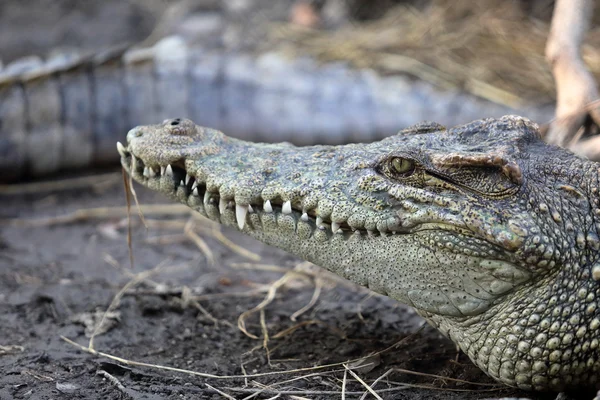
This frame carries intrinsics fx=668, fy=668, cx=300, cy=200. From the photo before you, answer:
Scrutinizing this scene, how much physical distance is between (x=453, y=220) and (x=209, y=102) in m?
3.13

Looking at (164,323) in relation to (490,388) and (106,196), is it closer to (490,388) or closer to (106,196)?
(490,388)

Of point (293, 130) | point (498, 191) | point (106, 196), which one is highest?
point (498, 191)

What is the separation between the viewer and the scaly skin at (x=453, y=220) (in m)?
2.00

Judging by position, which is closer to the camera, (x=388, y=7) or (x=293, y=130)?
(x=293, y=130)

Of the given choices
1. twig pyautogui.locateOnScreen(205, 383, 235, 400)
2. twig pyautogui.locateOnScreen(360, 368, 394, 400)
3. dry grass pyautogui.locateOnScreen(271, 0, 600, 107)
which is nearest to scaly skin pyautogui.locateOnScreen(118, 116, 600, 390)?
twig pyautogui.locateOnScreen(360, 368, 394, 400)

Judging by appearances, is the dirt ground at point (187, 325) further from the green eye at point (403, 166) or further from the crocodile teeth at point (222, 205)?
the green eye at point (403, 166)

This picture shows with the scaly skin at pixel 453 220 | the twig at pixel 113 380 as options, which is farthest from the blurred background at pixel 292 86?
the twig at pixel 113 380

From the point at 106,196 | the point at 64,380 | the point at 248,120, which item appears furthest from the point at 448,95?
the point at 64,380

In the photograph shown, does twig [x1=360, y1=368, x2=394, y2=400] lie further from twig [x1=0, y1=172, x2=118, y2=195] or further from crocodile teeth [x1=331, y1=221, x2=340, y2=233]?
twig [x1=0, y1=172, x2=118, y2=195]

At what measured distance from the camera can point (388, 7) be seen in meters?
7.58

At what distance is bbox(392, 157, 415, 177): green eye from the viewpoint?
7.01 feet

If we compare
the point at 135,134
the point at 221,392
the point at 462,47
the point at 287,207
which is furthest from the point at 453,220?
the point at 462,47

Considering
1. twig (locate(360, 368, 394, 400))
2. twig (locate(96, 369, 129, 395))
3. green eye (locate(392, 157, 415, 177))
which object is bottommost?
twig (locate(96, 369, 129, 395))

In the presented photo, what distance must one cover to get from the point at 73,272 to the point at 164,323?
33.2 inches
